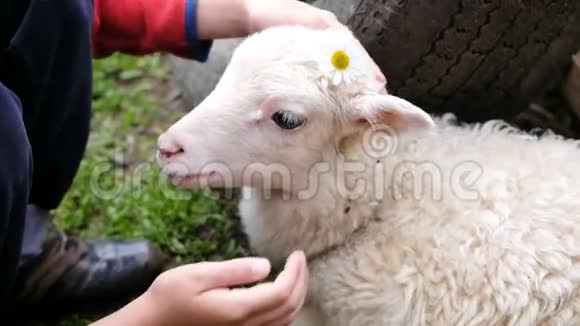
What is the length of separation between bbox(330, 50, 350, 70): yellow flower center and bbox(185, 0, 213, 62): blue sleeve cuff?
0.41 m

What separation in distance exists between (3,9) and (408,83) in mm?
868

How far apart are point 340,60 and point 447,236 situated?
404 mm

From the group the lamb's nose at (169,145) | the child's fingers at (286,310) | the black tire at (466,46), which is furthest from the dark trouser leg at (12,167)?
the black tire at (466,46)

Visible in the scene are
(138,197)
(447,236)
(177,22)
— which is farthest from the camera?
(138,197)

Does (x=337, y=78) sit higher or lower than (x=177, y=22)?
higher

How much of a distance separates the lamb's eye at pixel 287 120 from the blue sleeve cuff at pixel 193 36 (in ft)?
1.24

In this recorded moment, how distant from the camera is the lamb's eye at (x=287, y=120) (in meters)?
1.30

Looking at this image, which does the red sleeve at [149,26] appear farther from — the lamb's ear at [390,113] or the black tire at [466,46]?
the lamb's ear at [390,113]

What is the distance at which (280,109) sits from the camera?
1289 millimetres

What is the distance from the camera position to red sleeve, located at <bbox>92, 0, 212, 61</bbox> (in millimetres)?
1551

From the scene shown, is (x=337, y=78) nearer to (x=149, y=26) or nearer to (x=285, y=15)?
(x=285, y=15)

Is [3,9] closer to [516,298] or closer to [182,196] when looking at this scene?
[182,196]

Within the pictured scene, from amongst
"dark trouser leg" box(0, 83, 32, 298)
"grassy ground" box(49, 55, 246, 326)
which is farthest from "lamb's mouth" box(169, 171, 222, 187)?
"grassy ground" box(49, 55, 246, 326)

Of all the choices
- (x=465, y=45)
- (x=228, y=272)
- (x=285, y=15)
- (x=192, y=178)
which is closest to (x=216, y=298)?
(x=228, y=272)
